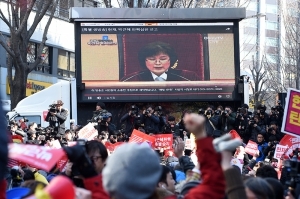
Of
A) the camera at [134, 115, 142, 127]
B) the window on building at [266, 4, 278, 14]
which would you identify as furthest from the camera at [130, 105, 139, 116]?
the window on building at [266, 4, 278, 14]

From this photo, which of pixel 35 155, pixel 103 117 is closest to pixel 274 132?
pixel 103 117

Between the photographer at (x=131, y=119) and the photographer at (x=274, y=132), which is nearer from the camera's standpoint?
the photographer at (x=274, y=132)

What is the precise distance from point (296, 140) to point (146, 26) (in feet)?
30.8

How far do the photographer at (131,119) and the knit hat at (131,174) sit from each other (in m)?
16.9

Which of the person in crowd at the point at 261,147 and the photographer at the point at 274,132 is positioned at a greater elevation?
the photographer at the point at 274,132

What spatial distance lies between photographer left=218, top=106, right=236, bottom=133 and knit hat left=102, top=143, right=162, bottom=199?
670 inches

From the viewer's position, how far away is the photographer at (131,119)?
808 inches

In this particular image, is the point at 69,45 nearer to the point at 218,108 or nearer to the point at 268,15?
the point at 218,108

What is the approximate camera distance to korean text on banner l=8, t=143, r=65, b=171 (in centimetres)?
373

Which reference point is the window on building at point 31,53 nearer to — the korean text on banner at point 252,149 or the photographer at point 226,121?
the photographer at point 226,121

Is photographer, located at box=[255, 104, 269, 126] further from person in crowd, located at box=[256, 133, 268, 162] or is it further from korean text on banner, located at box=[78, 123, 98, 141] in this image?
korean text on banner, located at box=[78, 123, 98, 141]

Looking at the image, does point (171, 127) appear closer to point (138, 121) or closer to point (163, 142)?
point (138, 121)

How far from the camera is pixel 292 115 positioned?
36.5 ft

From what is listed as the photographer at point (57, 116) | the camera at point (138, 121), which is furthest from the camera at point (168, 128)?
the photographer at point (57, 116)
